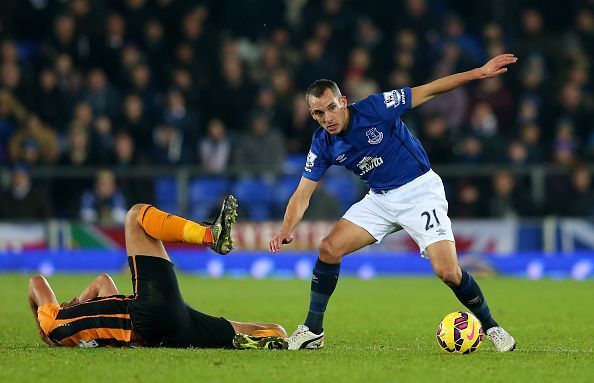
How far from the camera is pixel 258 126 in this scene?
18562mm

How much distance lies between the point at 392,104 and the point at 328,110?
544 mm

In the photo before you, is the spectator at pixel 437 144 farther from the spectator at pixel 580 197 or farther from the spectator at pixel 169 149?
the spectator at pixel 169 149

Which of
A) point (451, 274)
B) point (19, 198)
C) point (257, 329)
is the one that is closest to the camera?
point (451, 274)

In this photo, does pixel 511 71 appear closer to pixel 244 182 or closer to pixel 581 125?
pixel 581 125

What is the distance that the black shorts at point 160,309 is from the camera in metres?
8.53

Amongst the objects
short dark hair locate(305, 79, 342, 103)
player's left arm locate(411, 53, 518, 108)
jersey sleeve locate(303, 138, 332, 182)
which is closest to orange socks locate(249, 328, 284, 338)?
jersey sleeve locate(303, 138, 332, 182)

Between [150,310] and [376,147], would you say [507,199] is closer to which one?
[376,147]

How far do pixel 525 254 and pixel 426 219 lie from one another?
9.22 m

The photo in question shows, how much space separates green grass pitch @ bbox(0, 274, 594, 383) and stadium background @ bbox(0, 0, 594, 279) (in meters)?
2.57

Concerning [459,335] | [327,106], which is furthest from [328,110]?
[459,335]

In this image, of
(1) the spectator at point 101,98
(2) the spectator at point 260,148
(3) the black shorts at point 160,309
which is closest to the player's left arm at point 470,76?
(3) the black shorts at point 160,309

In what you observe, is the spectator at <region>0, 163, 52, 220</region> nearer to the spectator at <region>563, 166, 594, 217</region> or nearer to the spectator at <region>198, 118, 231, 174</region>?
the spectator at <region>198, 118, 231, 174</region>

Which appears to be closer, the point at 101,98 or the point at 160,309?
→ the point at 160,309

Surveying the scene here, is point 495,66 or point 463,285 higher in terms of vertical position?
point 495,66
